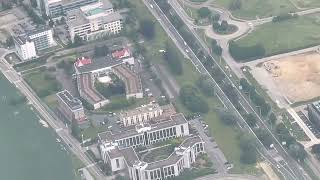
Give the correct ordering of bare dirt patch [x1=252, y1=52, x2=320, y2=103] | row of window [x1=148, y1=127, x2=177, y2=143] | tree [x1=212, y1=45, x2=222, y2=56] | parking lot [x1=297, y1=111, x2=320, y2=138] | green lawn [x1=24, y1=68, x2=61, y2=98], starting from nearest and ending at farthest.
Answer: row of window [x1=148, y1=127, x2=177, y2=143], parking lot [x1=297, y1=111, x2=320, y2=138], bare dirt patch [x1=252, y1=52, x2=320, y2=103], green lawn [x1=24, y1=68, x2=61, y2=98], tree [x1=212, y1=45, x2=222, y2=56]

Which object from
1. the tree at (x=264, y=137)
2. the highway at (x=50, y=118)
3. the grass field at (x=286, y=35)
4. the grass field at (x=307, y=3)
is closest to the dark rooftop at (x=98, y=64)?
the highway at (x=50, y=118)

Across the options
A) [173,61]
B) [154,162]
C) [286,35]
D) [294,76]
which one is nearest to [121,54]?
[173,61]

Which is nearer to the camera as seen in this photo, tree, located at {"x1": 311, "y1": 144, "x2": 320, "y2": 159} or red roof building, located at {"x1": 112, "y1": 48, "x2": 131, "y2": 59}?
tree, located at {"x1": 311, "y1": 144, "x2": 320, "y2": 159}

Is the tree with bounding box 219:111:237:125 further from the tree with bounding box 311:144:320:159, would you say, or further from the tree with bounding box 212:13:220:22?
the tree with bounding box 212:13:220:22

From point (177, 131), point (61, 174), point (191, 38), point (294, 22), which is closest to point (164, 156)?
point (177, 131)

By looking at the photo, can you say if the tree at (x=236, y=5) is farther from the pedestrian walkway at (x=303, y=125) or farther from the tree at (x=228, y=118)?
the tree at (x=228, y=118)

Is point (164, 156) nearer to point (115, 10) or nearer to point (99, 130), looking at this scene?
point (99, 130)

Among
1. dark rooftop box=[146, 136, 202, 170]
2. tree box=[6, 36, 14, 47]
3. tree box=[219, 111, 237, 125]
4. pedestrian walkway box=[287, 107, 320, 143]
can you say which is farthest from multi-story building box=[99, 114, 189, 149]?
tree box=[6, 36, 14, 47]
